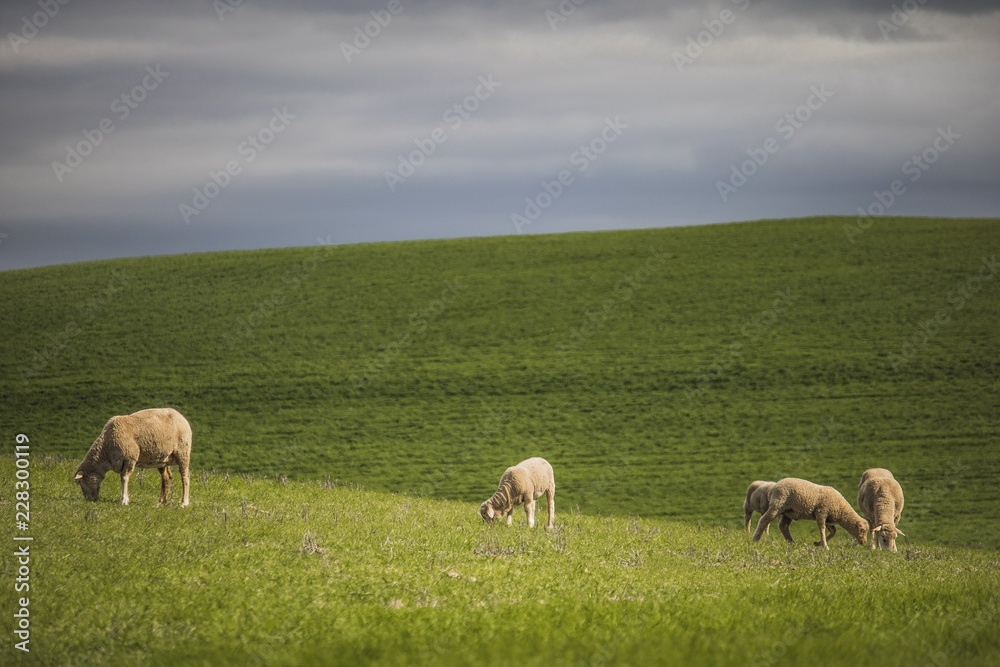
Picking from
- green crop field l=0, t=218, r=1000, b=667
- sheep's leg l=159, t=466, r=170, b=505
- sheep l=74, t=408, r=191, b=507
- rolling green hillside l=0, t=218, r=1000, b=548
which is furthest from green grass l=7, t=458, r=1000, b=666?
rolling green hillside l=0, t=218, r=1000, b=548

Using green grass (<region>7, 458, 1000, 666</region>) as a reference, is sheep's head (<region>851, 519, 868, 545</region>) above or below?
above

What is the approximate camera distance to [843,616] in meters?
10.9

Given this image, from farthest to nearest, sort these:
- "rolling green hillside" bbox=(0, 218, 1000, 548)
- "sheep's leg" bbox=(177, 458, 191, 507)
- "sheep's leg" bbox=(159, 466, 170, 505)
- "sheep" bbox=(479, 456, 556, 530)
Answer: "rolling green hillside" bbox=(0, 218, 1000, 548) < "sheep" bbox=(479, 456, 556, 530) < "sheep's leg" bbox=(177, 458, 191, 507) < "sheep's leg" bbox=(159, 466, 170, 505)

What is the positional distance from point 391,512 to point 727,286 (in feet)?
141

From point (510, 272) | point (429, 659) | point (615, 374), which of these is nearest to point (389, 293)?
point (510, 272)

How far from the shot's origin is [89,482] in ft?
58.3

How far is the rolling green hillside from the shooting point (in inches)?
1412

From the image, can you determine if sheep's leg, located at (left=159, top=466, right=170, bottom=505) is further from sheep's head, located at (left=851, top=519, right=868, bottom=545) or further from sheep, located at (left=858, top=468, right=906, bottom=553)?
sheep, located at (left=858, top=468, right=906, bottom=553)

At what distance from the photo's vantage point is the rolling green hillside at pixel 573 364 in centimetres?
3588

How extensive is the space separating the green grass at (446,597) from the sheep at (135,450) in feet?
2.18

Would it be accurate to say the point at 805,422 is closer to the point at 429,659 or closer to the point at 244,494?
the point at 244,494

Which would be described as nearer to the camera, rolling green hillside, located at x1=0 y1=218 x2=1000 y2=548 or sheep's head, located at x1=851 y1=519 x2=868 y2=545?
sheep's head, located at x1=851 y1=519 x2=868 y2=545

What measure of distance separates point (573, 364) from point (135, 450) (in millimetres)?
32735

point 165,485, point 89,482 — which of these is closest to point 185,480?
point 165,485
